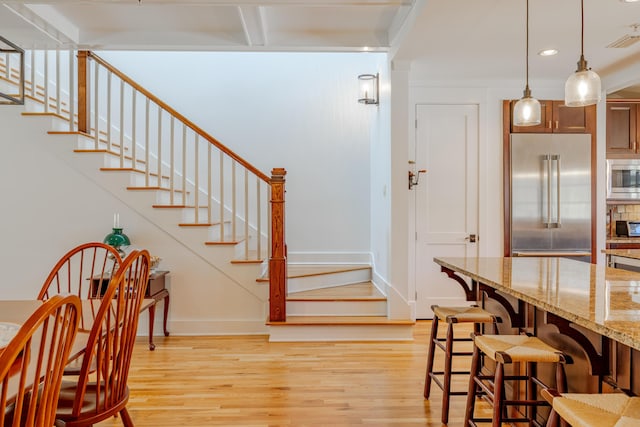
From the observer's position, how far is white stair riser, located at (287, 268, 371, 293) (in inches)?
189

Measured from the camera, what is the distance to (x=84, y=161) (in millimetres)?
4398

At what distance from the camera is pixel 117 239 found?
4.07 meters

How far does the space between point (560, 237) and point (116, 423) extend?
14.2 ft

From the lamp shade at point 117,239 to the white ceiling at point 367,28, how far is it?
180cm

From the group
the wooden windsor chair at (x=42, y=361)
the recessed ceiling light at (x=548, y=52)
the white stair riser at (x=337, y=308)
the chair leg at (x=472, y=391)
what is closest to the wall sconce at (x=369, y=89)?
the recessed ceiling light at (x=548, y=52)

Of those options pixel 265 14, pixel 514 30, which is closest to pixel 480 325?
pixel 514 30

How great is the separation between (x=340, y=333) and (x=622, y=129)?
3.81 metres

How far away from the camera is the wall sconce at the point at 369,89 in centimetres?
501

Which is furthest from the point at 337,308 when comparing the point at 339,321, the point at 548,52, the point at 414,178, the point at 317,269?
the point at 548,52

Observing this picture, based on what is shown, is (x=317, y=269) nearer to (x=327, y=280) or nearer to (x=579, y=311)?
(x=327, y=280)

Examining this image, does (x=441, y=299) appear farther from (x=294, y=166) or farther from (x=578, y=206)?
(x=294, y=166)

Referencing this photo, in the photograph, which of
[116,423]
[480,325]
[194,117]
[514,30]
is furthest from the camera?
[194,117]

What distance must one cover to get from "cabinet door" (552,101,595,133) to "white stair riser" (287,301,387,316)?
2.63 meters

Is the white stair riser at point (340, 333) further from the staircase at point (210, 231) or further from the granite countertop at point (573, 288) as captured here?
the granite countertop at point (573, 288)
